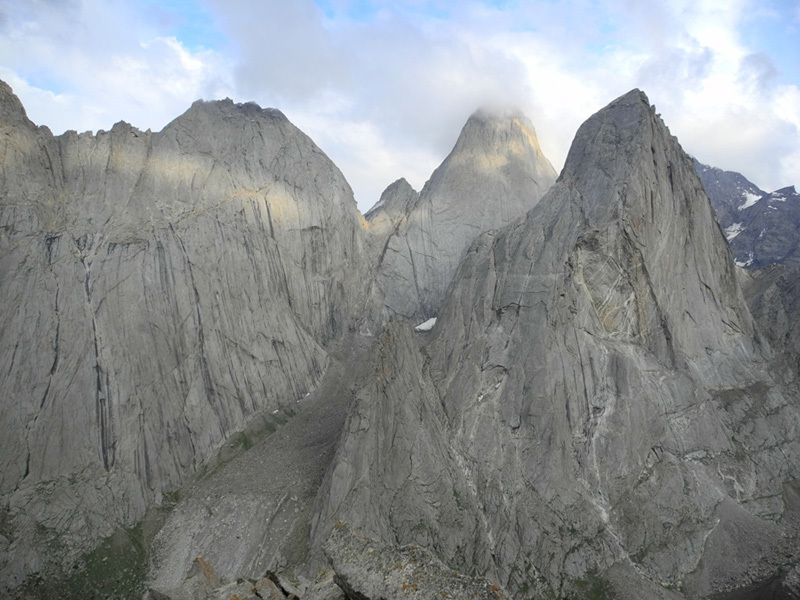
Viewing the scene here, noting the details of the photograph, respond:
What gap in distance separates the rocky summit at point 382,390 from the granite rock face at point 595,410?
0.19 meters

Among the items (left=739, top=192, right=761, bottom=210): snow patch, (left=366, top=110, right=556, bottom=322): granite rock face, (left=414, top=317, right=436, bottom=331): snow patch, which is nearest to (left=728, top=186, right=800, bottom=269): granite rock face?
(left=739, top=192, right=761, bottom=210): snow patch

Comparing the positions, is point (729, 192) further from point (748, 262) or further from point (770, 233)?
point (748, 262)

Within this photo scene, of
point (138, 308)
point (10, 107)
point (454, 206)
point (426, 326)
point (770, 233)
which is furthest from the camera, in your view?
point (770, 233)

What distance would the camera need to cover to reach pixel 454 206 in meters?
72.2

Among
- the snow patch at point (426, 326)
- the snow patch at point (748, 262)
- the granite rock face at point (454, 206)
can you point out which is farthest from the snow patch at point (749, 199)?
the snow patch at point (426, 326)

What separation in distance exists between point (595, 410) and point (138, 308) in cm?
3799

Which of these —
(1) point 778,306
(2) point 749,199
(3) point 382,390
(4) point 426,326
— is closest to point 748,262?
(2) point 749,199

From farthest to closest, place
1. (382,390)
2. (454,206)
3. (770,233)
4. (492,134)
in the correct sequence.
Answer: (770,233) → (492,134) → (454,206) → (382,390)

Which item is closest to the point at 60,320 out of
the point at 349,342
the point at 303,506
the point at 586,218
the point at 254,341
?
the point at 254,341

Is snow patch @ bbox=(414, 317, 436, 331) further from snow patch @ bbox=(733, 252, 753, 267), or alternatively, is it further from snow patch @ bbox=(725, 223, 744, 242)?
snow patch @ bbox=(725, 223, 744, 242)

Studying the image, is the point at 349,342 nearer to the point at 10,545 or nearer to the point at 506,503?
the point at 506,503

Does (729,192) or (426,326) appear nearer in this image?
(426,326)

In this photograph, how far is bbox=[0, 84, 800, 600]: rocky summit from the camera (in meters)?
35.4

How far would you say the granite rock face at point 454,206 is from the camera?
6819 centimetres
